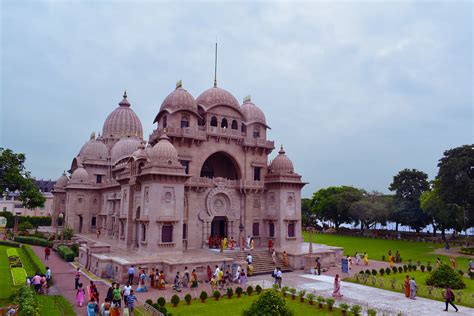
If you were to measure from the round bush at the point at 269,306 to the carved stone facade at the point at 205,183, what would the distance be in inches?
710

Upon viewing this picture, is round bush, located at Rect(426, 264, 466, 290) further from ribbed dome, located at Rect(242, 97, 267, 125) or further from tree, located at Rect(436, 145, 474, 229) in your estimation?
ribbed dome, located at Rect(242, 97, 267, 125)

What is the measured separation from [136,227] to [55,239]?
17.6 meters

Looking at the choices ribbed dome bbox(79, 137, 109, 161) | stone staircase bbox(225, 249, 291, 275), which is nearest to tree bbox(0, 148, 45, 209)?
stone staircase bbox(225, 249, 291, 275)

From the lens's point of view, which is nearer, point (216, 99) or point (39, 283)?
point (39, 283)

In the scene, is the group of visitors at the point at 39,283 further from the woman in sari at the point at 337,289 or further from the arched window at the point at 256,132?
the arched window at the point at 256,132

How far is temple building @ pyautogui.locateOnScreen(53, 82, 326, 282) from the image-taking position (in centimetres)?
3347

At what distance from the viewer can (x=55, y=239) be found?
4900cm

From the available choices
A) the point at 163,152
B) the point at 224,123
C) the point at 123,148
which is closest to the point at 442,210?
the point at 224,123

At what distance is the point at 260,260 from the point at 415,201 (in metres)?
45.5

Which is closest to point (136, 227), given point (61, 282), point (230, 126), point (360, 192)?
point (61, 282)

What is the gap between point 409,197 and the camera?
71.1m

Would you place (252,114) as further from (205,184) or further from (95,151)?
(95,151)

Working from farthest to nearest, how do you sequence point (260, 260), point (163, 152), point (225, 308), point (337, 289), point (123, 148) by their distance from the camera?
1. point (123, 148)
2. point (260, 260)
3. point (163, 152)
4. point (337, 289)
5. point (225, 308)

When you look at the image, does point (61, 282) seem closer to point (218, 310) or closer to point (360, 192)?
point (218, 310)
